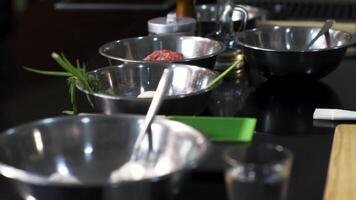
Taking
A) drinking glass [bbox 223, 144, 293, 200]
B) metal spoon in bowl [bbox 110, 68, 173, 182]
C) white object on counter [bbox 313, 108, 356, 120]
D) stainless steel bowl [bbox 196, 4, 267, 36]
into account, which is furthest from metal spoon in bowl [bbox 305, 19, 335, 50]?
drinking glass [bbox 223, 144, 293, 200]

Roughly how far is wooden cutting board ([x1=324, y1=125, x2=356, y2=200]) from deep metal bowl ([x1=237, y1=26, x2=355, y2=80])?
209 millimetres

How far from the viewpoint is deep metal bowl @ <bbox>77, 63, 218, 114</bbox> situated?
3.55ft

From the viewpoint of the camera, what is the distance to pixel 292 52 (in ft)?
4.30

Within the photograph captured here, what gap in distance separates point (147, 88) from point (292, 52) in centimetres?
26

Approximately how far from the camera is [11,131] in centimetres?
89

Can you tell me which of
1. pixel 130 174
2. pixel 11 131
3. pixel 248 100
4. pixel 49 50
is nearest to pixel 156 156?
pixel 130 174

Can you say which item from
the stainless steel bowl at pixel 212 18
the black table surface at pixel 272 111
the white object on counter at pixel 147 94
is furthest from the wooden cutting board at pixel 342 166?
the stainless steel bowl at pixel 212 18

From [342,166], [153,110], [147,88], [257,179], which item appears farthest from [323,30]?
[257,179]

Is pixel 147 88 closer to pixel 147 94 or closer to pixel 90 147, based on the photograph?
pixel 147 94

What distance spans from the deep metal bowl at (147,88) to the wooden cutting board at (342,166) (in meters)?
0.21

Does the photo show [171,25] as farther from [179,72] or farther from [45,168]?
[45,168]

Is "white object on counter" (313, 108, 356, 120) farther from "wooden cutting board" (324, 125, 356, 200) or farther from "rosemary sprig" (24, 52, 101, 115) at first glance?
"rosemary sprig" (24, 52, 101, 115)

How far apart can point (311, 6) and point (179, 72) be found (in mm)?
1300

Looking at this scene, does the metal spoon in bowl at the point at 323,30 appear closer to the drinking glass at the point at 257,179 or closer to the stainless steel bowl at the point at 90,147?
the stainless steel bowl at the point at 90,147
